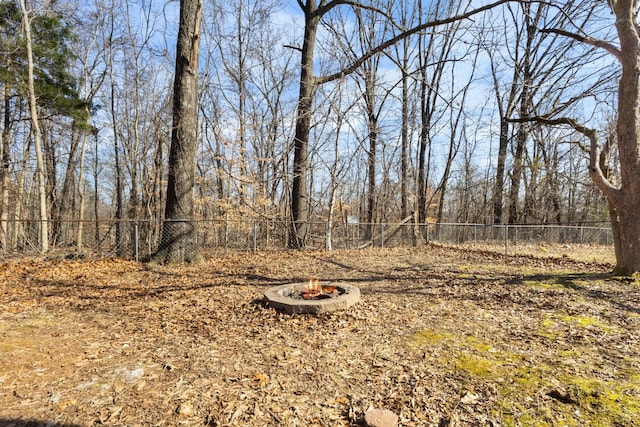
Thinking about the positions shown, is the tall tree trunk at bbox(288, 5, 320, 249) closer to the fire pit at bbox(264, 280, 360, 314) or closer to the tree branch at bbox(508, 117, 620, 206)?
the fire pit at bbox(264, 280, 360, 314)

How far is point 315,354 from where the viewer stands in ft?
10.8

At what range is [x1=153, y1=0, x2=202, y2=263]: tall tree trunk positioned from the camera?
763 centimetres

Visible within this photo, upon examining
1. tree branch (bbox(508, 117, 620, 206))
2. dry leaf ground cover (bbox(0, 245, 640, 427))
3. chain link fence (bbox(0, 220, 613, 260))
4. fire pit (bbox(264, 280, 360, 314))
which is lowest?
dry leaf ground cover (bbox(0, 245, 640, 427))

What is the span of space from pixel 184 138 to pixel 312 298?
5.42 m

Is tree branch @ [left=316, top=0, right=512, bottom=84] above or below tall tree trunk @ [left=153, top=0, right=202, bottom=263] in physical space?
above

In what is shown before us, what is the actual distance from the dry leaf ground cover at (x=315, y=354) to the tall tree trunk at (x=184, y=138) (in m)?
1.59

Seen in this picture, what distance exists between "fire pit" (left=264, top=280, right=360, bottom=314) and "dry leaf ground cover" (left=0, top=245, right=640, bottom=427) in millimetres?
135

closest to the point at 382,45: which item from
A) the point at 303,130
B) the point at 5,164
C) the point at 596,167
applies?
the point at 303,130

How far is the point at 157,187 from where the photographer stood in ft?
53.2

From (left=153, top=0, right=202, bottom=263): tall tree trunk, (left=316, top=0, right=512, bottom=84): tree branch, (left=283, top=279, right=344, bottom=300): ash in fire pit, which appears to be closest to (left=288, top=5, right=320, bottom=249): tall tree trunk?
(left=316, top=0, right=512, bottom=84): tree branch

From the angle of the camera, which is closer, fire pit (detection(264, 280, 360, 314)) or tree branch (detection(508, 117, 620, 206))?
fire pit (detection(264, 280, 360, 314))

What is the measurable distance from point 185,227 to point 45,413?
5.59m

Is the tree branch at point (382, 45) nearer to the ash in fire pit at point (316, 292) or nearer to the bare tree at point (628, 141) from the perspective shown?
the bare tree at point (628, 141)

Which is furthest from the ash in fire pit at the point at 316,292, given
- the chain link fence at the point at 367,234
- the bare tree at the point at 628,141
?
the chain link fence at the point at 367,234
